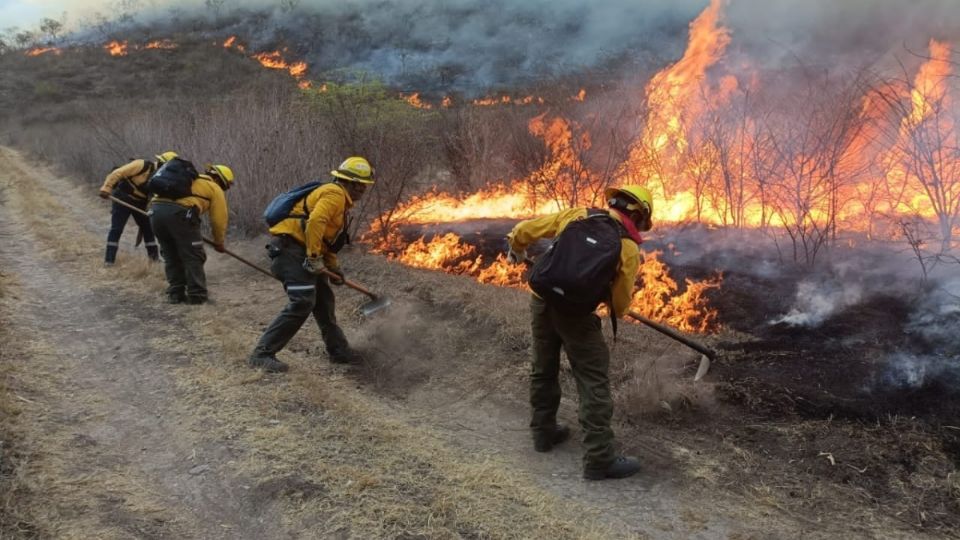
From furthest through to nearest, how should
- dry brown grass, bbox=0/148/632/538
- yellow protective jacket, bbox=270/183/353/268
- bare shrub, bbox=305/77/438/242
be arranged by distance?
1. bare shrub, bbox=305/77/438/242
2. yellow protective jacket, bbox=270/183/353/268
3. dry brown grass, bbox=0/148/632/538

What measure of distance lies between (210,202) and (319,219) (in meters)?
2.85

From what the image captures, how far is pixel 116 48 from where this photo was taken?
189 feet

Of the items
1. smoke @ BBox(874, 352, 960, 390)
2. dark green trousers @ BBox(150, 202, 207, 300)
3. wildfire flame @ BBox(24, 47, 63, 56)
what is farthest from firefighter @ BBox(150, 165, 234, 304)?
wildfire flame @ BBox(24, 47, 63, 56)

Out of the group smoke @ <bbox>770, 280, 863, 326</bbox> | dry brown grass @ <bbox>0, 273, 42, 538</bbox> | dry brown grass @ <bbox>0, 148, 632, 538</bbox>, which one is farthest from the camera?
smoke @ <bbox>770, 280, 863, 326</bbox>

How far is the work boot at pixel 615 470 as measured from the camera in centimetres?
374

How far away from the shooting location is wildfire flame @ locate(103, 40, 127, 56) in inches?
2187

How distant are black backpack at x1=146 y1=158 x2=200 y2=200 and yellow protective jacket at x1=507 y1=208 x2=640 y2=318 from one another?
4.68 meters

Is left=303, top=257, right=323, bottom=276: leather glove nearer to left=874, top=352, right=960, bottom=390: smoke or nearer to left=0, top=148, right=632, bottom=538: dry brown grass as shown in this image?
left=0, top=148, right=632, bottom=538: dry brown grass

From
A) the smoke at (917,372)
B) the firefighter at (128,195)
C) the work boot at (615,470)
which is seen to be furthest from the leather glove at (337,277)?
the smoke at (917,372)

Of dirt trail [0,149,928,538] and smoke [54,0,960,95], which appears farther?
smoke [54,0,960,95]

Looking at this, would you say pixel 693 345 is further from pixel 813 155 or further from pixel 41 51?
pixel 41 51

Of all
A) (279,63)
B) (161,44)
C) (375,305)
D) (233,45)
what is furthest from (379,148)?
(161,44)

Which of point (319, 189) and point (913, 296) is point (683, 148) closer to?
point (913, 296)

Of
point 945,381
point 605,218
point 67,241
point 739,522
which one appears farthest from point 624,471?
point 67,241
